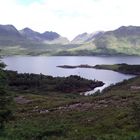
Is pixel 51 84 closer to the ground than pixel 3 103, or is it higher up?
closer to the ground

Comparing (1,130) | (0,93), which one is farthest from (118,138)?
(0,93)

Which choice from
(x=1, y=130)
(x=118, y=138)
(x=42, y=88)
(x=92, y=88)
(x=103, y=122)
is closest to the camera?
(x=118, y=138)

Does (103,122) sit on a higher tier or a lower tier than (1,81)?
lower

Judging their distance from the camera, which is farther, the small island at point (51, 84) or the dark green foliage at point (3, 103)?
the small island at point (51, 84)

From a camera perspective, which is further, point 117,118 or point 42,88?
point 42,88

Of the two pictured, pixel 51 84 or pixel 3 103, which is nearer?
pixel 3 103

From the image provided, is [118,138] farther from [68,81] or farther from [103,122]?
[68,81]

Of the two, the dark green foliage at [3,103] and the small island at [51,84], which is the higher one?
the dark green foliage at [3,103]

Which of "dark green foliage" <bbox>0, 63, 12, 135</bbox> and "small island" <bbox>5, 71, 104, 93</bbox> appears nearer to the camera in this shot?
"dark green foliage" <bbox>0, 63, 12, 135</bbox>

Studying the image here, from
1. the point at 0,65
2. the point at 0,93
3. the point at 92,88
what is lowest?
the point at 92,88

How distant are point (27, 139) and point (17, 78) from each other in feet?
457

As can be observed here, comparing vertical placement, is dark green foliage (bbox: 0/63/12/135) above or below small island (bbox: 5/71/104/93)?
above

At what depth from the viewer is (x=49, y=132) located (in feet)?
98.4

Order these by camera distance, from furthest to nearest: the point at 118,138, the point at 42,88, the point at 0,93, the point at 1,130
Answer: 1. the point at 42,88
2. the point at 0,93
3. the point at 1,130
4. the point at 118,138
